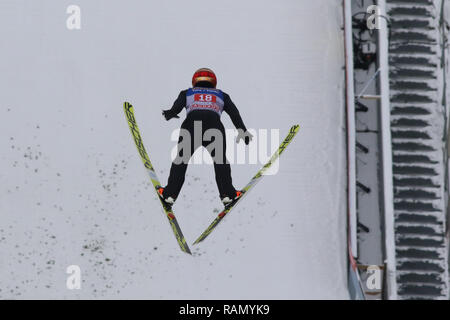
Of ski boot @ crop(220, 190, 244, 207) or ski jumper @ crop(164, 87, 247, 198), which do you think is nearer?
ski jumper @ crop(164, 87, 247, 198)

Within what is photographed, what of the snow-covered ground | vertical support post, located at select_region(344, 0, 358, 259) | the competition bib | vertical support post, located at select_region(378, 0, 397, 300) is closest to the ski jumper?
the competition bib

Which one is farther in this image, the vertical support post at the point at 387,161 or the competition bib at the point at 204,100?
the competition bib at the point at 204,100

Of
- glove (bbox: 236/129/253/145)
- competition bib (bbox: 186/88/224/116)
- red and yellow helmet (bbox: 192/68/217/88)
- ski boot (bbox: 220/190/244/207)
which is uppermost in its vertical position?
red and yellow helmet (bbox: 192/68/217/88)

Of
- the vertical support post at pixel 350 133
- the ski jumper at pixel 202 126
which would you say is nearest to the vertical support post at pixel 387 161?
the vertical support post at pixel 350 133

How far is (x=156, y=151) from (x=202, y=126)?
1261 mm

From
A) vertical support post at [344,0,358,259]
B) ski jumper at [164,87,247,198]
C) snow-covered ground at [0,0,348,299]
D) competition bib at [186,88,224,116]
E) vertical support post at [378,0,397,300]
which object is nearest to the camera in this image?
vertical support post at [378,0,397,300]

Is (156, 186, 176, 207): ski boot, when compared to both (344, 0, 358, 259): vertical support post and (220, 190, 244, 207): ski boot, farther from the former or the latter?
(344, 0, 358, 259): vertical support post

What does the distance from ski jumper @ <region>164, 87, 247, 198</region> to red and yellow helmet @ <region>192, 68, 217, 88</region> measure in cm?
16

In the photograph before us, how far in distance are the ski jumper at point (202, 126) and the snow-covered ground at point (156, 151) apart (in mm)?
601

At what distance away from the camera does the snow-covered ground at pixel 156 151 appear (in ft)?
35.2

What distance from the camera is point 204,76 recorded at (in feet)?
35.5

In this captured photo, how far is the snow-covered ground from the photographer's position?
10727mm

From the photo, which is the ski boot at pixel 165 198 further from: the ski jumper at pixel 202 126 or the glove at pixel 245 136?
the glove at pixel 245 136

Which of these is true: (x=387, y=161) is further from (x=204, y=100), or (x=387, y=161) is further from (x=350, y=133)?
(x=204, y=100)
